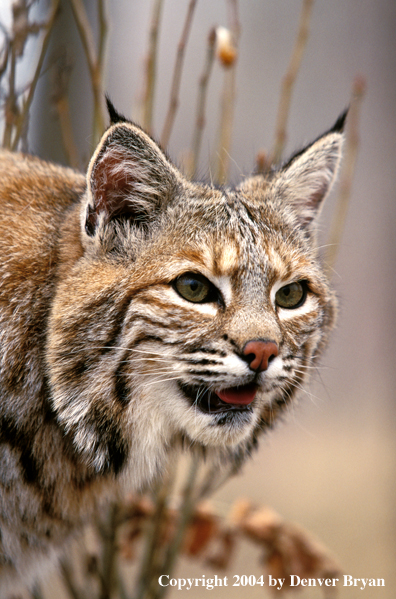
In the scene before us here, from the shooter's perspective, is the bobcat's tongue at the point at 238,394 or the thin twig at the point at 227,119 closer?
the bobcat's tongue at the point at 238,394

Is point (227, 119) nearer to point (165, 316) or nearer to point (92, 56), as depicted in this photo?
point (92, 56)

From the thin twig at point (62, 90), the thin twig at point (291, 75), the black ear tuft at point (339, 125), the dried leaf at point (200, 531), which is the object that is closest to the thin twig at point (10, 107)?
the thin twig at point (62, 90)

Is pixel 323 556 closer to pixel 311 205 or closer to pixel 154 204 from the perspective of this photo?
pixel 311 205

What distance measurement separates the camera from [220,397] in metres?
1.70

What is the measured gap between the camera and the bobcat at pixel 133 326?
167 centimetres

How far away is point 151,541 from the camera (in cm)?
246

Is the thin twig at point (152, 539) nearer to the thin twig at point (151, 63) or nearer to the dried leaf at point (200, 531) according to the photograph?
the dried leaf at point (200, 531)

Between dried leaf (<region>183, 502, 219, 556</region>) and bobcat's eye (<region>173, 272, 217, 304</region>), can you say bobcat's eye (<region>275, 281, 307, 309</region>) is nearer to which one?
bobcat's eye (<region>173, 272, 217, 304</region>)

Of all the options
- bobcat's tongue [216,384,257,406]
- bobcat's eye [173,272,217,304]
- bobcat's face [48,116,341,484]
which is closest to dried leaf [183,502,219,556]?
bobcat's face [48,116,341,484]

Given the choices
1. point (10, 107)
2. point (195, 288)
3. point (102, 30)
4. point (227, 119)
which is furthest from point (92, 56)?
point (195, 288)

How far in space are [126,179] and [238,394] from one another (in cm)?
73

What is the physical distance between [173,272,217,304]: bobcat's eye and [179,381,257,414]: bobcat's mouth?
250mm

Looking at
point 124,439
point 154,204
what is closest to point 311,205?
point 154,204

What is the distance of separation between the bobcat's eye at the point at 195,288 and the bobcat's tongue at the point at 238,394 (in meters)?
0.27
